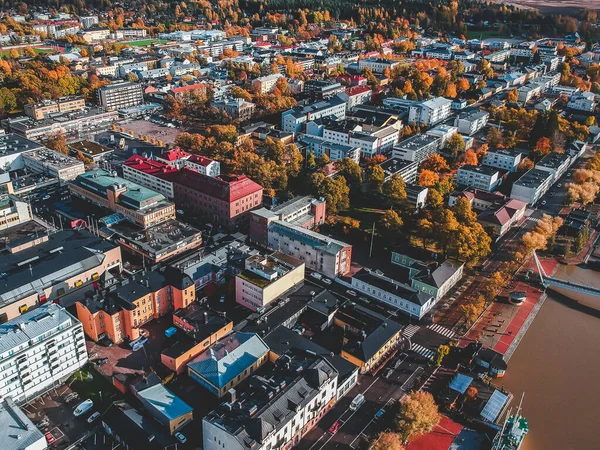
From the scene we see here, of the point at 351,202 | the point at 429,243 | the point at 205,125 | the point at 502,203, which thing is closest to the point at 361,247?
the point at 429,243

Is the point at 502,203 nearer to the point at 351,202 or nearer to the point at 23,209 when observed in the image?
the point at 351,202

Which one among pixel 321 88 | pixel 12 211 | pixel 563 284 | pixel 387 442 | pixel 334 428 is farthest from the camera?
pixel 321 88

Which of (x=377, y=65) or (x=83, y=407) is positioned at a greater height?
(x=377, y=65)

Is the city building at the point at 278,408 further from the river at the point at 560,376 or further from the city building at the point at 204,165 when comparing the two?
the city building at the point at 204,165

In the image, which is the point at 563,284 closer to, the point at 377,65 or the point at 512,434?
the point at 512,434

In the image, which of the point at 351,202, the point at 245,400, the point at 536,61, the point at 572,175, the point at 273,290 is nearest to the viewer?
the point at 245,400

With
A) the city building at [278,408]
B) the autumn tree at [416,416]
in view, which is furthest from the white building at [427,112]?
the autumn tree at [416,416]

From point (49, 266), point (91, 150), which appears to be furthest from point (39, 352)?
point (91, 150)
